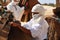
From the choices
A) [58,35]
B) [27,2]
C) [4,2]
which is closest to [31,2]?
[27,2]

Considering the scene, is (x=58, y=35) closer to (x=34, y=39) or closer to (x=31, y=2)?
(x=34, y=39)

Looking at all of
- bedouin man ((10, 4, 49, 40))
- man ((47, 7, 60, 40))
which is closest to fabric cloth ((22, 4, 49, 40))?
bedouin man ((10, 4, 49, 40))

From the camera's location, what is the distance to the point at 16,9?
3.19 meters

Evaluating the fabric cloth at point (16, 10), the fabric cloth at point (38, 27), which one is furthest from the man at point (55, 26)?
the fabric cloth at point (16, 10)

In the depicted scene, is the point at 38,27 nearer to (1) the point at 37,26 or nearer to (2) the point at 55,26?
(1) the point at 37,26

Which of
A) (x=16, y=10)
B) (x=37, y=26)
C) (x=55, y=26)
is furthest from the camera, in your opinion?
(x=16, y=10)

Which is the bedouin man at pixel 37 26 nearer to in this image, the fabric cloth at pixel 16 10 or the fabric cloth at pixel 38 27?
the fabric cloth at pixel 38 27

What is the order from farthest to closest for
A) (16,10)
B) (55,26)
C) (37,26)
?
(16,10) < (55,26) < (37,26)

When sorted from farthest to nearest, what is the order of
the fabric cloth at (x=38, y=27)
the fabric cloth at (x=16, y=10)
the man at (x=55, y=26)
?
the fabric cloth at (x=16, y=10)
the man at (x=55, y=26)
the fabric cloth at (x=38, y=27)

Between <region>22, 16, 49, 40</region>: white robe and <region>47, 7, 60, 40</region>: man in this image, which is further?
<region>47, 7, 60, 40</region>: man

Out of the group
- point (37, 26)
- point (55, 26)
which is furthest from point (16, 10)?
point (37, 26)

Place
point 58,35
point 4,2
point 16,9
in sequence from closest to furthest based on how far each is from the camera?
point 58,35 < point 16,9 < point 4,2

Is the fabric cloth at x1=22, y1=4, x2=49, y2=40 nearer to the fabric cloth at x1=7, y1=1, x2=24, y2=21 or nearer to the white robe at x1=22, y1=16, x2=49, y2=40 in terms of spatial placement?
the white robe at x1=22, y1=16, x2=49, y2=40

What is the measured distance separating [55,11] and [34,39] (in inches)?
20.3
